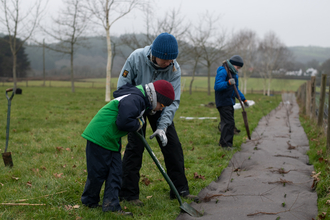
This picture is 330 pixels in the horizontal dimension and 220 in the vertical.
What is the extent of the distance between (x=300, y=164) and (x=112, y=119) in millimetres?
3607

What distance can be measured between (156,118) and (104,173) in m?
0.86

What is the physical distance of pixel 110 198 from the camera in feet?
9.42

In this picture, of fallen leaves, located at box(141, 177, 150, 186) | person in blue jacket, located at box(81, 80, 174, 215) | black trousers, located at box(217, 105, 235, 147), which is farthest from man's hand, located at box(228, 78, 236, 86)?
person in blue jacket, located at box(81, 80, 174, 215)

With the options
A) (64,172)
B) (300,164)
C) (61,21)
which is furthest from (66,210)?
(61,21)

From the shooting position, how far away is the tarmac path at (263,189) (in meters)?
2.96

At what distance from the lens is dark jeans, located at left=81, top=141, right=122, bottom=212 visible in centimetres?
284

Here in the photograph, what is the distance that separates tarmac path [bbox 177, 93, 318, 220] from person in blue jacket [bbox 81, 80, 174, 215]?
0.79 m

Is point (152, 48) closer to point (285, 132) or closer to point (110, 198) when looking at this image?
point (110, 198)

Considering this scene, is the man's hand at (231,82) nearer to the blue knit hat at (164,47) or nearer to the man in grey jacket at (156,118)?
the man in grey jacket at (156,118)

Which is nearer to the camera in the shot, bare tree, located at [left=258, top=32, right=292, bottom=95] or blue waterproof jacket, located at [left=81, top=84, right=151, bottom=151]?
blue waterproof jacket, located at [left=81, top=84, right=151, bottom=151]

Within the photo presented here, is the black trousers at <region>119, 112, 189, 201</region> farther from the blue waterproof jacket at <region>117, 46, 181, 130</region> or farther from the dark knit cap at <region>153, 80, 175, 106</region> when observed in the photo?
the dark knit cap at <region>153, 80, 175, 106</region>

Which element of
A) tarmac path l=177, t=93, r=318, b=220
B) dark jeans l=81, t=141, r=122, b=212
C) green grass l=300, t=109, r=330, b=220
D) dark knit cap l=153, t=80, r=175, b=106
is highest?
dark knit cap l=153, t=80, r=175, b=106

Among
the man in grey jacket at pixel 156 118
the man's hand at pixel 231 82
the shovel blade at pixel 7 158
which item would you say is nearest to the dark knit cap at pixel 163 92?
the man in grey jacket at pixel 156 118

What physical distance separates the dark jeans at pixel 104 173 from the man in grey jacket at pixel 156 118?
0.32 meters
